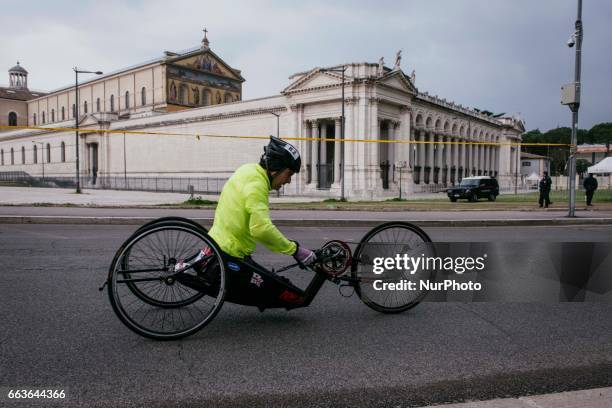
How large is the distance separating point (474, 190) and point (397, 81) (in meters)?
19.9

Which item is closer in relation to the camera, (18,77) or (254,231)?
(254,231)

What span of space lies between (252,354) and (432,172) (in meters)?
62.6

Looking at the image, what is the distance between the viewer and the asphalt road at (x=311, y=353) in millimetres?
3162

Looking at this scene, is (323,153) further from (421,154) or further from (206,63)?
(206,63)

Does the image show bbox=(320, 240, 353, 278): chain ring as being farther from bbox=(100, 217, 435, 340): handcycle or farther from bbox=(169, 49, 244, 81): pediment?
bbox=(169, 49, 244, 81): pediment

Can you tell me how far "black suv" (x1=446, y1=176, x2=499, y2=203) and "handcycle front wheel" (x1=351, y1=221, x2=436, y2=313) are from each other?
31.7 metres

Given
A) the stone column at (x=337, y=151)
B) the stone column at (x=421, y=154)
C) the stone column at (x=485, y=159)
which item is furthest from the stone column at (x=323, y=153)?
the stone column at (x=485, y=159)

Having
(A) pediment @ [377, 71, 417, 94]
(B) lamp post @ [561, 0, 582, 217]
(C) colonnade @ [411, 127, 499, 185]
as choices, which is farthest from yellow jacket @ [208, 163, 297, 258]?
(C) colonnade @ [411, 127, 499, 185]

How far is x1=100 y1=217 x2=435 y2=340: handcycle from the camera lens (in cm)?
404

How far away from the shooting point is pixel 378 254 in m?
4.83

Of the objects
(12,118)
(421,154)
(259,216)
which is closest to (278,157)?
(259,216)

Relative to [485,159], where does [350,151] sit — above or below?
below

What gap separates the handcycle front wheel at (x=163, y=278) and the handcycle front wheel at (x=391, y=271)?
1.43m

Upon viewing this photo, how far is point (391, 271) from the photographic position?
4820 mm
